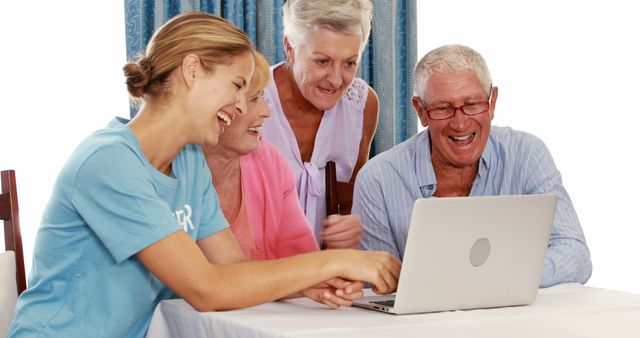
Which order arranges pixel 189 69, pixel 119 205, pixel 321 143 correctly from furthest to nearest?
pixel 321 143 → pixel 189 69 → pixel 119 205

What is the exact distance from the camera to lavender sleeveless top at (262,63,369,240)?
2.68 m

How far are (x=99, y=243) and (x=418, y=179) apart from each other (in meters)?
0.95

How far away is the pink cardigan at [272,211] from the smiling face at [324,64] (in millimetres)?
390

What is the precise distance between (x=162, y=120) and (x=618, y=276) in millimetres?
2552

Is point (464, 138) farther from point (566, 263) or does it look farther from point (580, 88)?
point (580, 88)

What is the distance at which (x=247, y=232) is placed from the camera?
2.22 m

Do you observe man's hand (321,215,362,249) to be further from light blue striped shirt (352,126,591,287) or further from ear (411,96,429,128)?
ear (411,96,429,128)

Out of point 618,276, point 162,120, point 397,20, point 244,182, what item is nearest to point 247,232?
point 244,182

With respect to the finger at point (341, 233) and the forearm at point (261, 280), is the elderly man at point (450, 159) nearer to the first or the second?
the finger at point (341, 233)

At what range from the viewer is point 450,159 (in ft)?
7.66

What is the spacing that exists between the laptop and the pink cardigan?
1.85ft

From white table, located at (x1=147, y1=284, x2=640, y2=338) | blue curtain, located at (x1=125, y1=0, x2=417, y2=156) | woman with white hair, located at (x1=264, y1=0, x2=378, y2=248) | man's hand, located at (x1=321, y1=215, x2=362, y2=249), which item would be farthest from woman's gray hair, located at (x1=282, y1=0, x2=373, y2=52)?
white table, located at (x1=147, y1=284, x2=640, y2=338)

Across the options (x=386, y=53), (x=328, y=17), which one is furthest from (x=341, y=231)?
(x=386, y=53)

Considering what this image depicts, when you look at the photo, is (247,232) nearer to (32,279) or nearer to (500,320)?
(32,279)
